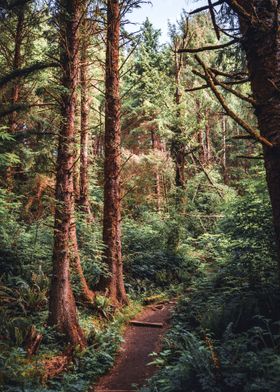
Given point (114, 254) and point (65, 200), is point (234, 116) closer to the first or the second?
point (65, 200)

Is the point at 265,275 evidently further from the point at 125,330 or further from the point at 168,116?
the point at 168,116

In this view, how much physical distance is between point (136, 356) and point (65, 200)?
3.76m

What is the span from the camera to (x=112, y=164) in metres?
10.6

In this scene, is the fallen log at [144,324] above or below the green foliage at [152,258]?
below

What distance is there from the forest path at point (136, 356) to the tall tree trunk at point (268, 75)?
5242 millimetres

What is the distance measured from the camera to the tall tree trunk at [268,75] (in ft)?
6.55

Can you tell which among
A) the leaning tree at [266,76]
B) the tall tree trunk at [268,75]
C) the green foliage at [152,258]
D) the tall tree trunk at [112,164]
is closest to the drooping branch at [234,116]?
the leaning tree at [266,76]

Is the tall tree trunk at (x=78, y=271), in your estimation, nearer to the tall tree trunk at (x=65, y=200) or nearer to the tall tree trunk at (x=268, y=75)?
the tall tree trunk at (x=65, y=200)

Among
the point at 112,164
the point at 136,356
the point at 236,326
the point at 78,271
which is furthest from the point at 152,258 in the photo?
the point at 236,326

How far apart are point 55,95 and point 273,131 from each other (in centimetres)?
626

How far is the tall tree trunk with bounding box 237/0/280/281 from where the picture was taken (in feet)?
6.55

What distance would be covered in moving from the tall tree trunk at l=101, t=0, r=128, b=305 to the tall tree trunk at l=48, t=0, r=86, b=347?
313cm

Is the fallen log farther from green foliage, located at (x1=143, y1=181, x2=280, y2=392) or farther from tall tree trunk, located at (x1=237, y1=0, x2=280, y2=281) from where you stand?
tall tree trunk, located at (x1=237, y1=0, x2=280, y2=281)

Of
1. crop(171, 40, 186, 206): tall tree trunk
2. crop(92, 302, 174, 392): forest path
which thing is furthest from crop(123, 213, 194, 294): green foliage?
crop(92, 302, 174, 392): forest path
